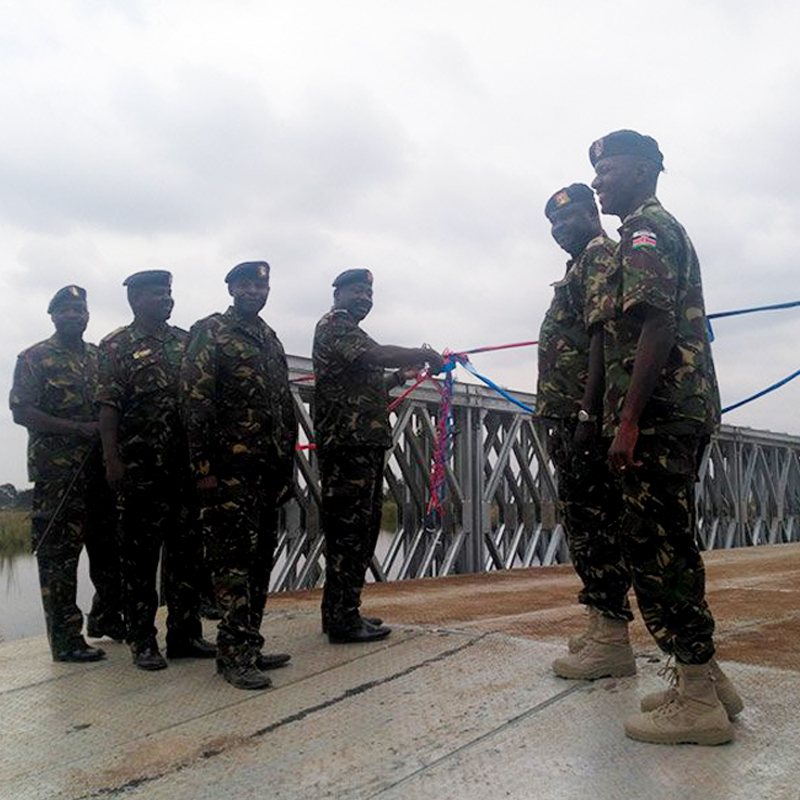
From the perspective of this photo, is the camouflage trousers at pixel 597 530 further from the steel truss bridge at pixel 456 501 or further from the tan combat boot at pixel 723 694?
the steel truss bridge at pixel 456 501

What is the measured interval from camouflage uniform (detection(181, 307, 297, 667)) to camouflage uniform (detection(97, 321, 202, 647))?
1.18 ft

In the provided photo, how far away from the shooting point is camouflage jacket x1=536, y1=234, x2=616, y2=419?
2834mm

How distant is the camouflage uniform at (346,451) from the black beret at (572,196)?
1.01 meters

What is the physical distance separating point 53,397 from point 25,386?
5.2 inches

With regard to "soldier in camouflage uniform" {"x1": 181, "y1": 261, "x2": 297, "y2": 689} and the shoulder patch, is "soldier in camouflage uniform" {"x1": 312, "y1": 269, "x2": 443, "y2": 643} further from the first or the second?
the shoulder patch

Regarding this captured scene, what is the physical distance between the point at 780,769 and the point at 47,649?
3.22 m

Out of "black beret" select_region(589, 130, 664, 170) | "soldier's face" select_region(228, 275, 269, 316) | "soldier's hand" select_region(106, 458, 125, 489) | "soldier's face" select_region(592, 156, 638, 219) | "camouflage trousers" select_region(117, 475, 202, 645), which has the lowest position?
"camouflage trousers" select_region(117, 475, 202, 645)

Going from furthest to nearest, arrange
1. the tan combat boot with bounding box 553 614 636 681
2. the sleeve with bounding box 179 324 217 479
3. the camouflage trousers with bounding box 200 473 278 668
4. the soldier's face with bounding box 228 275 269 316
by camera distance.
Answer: the soldier's face with bounding box 228 275 269 316 < the sleeve with bounding box 179 324 217 479 < the camouflage trousers with bounding box 200 473 278 668 < the tan combat boot with bounding box 553 614 636 681

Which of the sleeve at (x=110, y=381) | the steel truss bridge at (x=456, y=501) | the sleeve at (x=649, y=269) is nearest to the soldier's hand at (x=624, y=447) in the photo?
the sleeve at (x=649, y=269)

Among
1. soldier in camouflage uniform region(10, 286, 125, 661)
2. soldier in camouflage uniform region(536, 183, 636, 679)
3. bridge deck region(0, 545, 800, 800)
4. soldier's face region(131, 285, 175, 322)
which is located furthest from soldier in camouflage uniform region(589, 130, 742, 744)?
soldier in camouflage uniform region(10, 286, 125, 661)

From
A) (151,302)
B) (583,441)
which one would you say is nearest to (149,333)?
(151,302)

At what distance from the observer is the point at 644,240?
2250 mm

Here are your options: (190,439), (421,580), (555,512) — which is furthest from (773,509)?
(190,439)

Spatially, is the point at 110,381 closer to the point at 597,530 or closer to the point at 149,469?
the point at 149,469
